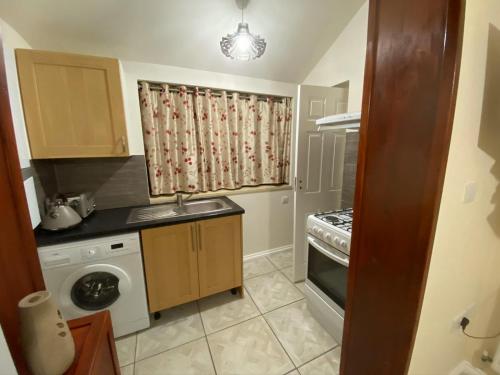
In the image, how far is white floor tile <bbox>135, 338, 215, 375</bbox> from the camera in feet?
4.49

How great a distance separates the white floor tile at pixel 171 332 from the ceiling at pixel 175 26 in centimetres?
227

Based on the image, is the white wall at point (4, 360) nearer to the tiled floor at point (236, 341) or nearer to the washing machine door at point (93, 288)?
the washing machine door at point (93, 288)

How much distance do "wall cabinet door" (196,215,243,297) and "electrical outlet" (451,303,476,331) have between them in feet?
4.64

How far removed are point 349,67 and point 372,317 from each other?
2.12 m

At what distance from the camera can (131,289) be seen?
1.54 meters

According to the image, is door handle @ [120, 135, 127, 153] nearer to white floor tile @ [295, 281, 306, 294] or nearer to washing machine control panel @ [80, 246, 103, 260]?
washing machine control panel @ [80, 246, 103, 260]

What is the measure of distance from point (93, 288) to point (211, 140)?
1.61 m

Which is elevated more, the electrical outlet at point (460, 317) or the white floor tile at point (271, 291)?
the electrical outlet at point (460, 317)

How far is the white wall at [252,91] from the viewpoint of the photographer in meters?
1.88

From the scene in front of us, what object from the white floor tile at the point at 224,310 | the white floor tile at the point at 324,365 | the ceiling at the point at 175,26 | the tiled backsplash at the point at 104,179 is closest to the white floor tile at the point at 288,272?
the white floor tile at the point at 224,310

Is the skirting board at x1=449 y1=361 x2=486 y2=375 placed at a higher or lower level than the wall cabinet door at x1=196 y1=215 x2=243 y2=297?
lower

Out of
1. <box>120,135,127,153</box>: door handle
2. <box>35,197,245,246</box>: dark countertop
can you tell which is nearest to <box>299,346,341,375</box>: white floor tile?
<box>35,197,245,246</box>: dark countertop

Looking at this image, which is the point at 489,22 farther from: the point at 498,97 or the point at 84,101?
the point at 84,101

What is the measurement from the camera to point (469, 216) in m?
0.87
